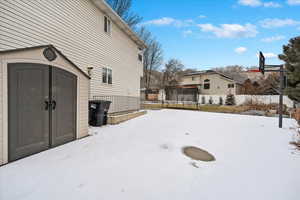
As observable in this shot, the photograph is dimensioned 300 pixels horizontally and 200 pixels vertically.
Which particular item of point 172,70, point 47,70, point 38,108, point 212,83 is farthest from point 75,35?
point 172,70

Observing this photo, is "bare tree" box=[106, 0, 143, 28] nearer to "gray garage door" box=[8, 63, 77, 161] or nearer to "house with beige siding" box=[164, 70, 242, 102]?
"house with beige siding" box=[164, 70, 242, 102]

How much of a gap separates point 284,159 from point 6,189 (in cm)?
521

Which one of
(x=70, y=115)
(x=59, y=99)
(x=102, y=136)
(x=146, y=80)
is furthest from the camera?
(x=146, y=80)

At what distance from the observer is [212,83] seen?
2939 centimetres

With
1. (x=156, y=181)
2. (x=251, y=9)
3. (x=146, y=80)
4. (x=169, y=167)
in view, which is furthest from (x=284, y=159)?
(x=146, y=80)

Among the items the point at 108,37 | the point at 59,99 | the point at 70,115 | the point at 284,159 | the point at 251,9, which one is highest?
the point at 251,9

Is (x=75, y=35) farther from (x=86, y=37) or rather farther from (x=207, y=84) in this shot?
(x=207, y=84)

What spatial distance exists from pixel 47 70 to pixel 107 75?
5686 mm

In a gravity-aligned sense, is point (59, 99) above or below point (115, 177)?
above

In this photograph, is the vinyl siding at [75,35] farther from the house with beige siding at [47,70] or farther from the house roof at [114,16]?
the house roof at [114,16]

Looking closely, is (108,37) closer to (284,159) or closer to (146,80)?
(284,159)

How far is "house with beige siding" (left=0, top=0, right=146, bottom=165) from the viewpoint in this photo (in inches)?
118

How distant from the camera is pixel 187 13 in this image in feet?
44.7

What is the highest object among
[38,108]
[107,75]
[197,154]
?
[107,75]
